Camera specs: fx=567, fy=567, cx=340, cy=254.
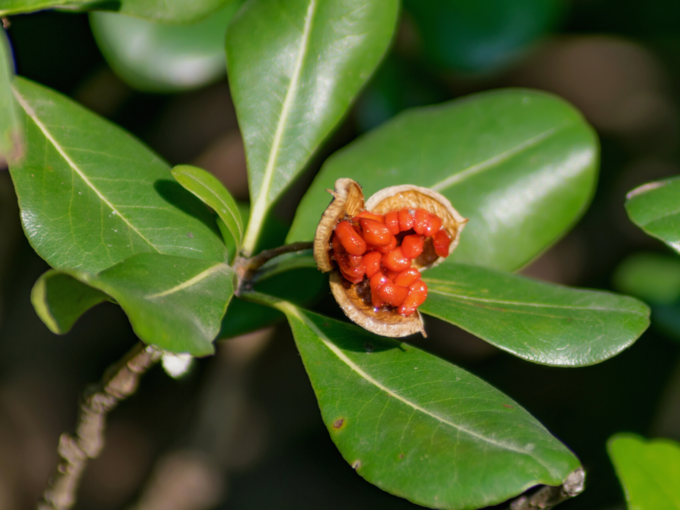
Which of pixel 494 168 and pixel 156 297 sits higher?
pixel 156 297

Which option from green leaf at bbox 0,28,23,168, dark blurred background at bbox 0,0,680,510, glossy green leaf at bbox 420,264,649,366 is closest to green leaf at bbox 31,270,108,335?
green leaf at bbox 0,28,23,168

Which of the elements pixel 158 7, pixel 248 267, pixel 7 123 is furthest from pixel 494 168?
pixel 7 123

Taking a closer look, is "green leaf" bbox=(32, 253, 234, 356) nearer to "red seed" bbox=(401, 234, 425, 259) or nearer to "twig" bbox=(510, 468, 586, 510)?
"red seed" bbox=(401, 234, 425, 259)

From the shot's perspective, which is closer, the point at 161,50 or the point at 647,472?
the point at 647,472

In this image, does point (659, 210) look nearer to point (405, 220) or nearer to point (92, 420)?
point (405, 220)

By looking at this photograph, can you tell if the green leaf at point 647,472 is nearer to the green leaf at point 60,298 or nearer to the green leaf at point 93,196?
the green leaf at point 93,196

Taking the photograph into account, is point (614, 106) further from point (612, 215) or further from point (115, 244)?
point (115, 244)

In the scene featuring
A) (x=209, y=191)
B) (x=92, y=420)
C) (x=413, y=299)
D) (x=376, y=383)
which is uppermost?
(x=209, y=191)
